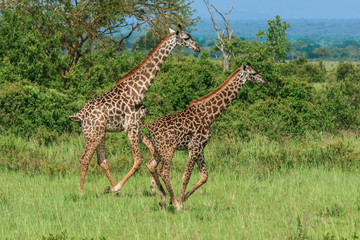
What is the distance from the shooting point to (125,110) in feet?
28.5

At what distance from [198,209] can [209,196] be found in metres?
0.87

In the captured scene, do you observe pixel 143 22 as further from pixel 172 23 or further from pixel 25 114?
pixel 25 114

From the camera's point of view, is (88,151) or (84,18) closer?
(88,151)

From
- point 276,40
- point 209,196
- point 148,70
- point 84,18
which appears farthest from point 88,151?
point 84,18

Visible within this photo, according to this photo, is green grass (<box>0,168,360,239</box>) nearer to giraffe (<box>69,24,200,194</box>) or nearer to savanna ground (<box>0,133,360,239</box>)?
savanna ground (<box>0,133,360,239</box>)

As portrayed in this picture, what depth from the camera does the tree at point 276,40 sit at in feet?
49.6

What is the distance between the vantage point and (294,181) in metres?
9.27

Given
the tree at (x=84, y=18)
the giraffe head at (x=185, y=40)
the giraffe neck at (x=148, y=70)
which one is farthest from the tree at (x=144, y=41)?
the giraffe head at (x=185, y=40)

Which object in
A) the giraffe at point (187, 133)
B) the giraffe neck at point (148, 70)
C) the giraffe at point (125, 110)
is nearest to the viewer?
the giraffe at point (187, 133)

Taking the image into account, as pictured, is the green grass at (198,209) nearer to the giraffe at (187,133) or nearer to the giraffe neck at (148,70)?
the giraffe at (187,133)

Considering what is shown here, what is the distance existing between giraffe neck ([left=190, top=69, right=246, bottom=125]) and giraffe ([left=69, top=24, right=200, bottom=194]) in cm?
89

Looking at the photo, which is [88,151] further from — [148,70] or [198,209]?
[198,209]

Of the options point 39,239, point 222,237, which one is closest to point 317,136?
point 222,237

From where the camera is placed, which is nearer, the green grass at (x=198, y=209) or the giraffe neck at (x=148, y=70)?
the green grass at (x=198, y=209)
